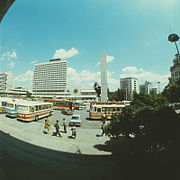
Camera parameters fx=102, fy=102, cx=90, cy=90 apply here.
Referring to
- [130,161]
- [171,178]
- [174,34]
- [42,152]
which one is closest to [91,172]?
[130,161]

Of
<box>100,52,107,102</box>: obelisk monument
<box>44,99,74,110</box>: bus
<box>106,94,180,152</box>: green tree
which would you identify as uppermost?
<box>100,52,107,102</box>: obelisk monument

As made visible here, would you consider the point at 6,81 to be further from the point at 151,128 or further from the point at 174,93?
the point at 151,128

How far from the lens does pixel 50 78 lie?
102312mm

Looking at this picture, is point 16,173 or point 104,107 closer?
point 16,173

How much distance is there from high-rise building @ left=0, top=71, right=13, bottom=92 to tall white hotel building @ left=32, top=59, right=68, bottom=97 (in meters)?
22.6

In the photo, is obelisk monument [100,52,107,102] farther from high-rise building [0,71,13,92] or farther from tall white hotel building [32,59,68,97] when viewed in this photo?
high-rise building [0,71,13,92]

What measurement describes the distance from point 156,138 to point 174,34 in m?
7.78

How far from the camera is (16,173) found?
4.12 m

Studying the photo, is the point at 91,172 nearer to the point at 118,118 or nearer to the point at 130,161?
the point at 130,161

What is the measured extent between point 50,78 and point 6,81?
41.5 m

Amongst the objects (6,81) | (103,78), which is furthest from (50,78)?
(103,78)

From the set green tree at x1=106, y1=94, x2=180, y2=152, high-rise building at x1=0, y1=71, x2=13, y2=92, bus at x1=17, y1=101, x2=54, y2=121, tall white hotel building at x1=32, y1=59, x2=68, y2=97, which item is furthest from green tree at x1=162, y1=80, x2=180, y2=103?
high-rise building at x1=0, y1=71, x2=13, y2=92

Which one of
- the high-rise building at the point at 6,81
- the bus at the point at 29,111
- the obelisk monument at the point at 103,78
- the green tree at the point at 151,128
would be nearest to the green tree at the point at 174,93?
the obelisk monument at the point at 103,78

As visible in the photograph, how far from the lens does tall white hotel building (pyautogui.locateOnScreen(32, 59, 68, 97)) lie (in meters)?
98.3
